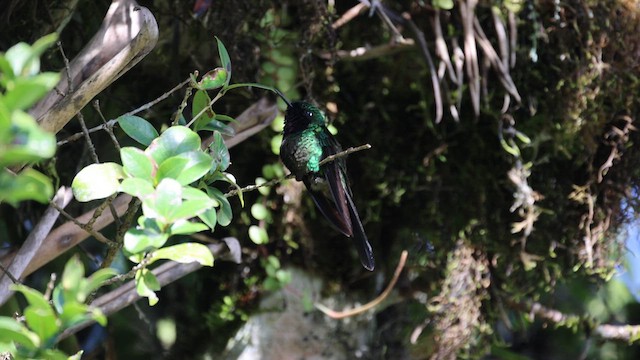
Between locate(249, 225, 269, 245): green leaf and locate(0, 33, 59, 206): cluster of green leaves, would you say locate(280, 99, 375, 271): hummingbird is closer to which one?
locate(249, 225, 269, 245): green leaf

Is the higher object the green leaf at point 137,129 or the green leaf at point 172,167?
the green leaf at point 172,167

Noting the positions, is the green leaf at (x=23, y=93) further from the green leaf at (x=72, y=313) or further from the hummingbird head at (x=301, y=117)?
the hummingbird head at (x=301, y=117)

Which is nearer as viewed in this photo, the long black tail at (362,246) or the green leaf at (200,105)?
the green leaf at (200,105)

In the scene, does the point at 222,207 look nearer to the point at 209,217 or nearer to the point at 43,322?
the point at 209,217

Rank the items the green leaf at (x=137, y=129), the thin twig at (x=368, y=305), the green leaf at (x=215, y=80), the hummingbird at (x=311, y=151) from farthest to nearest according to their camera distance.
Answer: the thin twig at (x=368, y=305), the hummingbird at (x=311, y=151), the green leaf at (x=215, y=80), the green leaf at (x=137, y=129)

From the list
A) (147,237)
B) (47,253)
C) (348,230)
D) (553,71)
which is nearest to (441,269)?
(553,71)

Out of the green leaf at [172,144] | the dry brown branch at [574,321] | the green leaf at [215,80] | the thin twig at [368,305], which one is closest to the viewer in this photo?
the green leaf at [172,144]

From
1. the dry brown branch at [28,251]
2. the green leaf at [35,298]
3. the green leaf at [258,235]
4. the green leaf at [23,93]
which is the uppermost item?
the green leaf at [23,93]

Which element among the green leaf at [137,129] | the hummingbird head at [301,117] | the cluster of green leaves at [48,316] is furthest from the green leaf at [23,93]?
the hummingbird head at [301,117]
